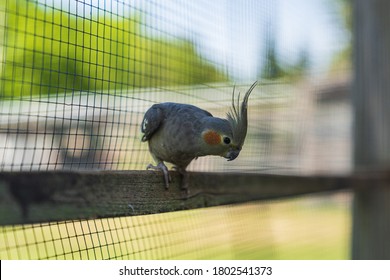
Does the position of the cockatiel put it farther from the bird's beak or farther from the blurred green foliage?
the blurred green foliage

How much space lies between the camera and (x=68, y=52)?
6.05 feet

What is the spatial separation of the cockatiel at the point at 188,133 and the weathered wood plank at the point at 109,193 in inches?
3.5

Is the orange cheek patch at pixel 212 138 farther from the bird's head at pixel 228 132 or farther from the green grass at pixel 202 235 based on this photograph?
the green grass at pixel 202 235

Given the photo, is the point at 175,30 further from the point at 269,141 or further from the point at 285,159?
the point at 285,159

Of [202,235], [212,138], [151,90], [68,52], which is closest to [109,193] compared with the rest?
[212,138]

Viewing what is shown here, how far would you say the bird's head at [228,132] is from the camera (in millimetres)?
1684

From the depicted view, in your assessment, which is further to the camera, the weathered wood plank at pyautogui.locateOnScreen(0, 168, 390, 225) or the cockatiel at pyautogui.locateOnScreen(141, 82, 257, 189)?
the cockatiel at pyautogui.locateOnScreen(141, 82, 257, 189)

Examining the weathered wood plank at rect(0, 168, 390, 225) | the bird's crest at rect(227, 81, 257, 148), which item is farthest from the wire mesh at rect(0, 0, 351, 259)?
the bird's crest at rect(227, 81, 257, 148)

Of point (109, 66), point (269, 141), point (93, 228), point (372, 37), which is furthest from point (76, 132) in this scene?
point (372, 37)

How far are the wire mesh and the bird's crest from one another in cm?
24

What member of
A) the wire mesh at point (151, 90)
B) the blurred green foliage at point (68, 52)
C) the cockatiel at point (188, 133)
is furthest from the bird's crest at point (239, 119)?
the blurred green foliage at point (68, 52)

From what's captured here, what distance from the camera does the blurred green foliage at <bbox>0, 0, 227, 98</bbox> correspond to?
5.99 feet

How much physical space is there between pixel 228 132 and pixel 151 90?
0.69m

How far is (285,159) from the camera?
345cm
